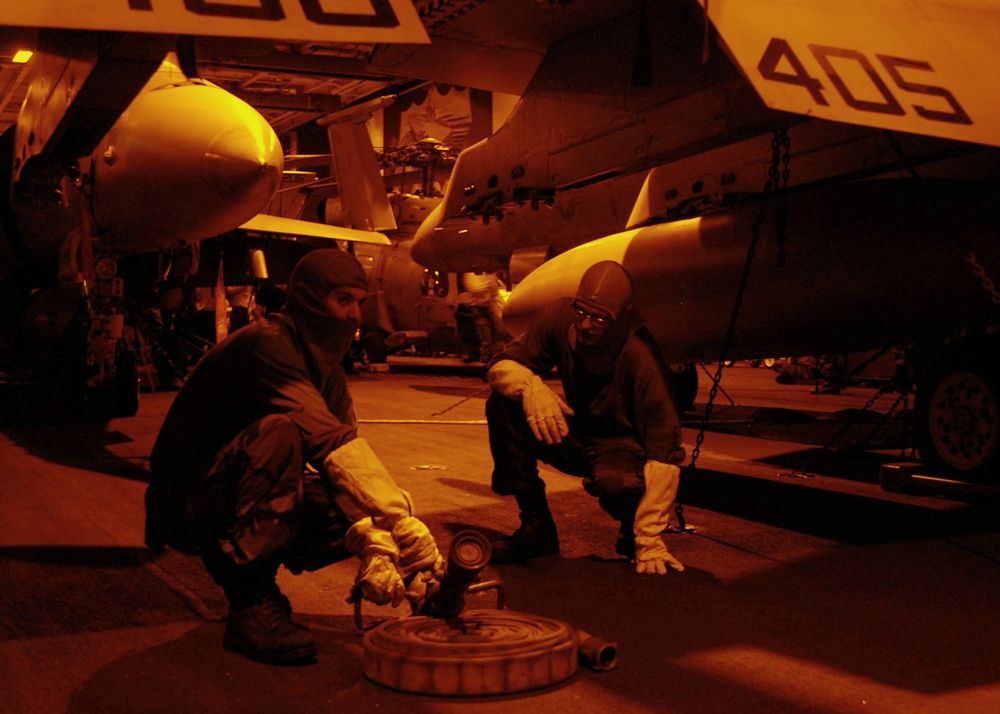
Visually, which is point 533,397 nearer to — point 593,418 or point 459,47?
point 593,418

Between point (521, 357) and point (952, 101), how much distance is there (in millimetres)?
1894

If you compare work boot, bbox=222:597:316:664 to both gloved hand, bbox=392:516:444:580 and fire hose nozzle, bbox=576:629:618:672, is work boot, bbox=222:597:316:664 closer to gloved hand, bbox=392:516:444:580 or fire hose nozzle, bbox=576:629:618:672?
gloved hand, bbox=392:516:444:580

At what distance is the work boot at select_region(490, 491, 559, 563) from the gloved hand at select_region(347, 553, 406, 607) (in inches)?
59.4

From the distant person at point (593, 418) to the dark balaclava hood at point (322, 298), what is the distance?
1.14 m

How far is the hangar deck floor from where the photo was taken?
2760mm

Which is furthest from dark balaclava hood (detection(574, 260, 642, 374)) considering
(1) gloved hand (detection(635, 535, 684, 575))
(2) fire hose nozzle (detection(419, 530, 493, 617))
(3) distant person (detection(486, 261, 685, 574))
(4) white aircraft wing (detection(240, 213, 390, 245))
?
(4) white aircraft wing (detection(240, 213, 390, 245))

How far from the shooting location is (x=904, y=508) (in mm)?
5660

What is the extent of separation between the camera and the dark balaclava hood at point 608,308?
4.25 meters

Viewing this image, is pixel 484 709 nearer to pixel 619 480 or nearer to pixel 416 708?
pixel 416 708

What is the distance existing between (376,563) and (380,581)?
54mm

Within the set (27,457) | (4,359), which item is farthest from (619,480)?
(4,359)

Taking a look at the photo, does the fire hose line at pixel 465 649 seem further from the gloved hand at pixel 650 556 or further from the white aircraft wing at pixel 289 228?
the white aircraft wing at pixel 289 228

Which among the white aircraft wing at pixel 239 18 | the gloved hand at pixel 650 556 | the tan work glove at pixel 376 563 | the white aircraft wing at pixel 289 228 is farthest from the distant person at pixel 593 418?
the white aircraft wing at pixel 289 228

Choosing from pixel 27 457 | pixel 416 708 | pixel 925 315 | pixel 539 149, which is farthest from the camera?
pixel 539 149
